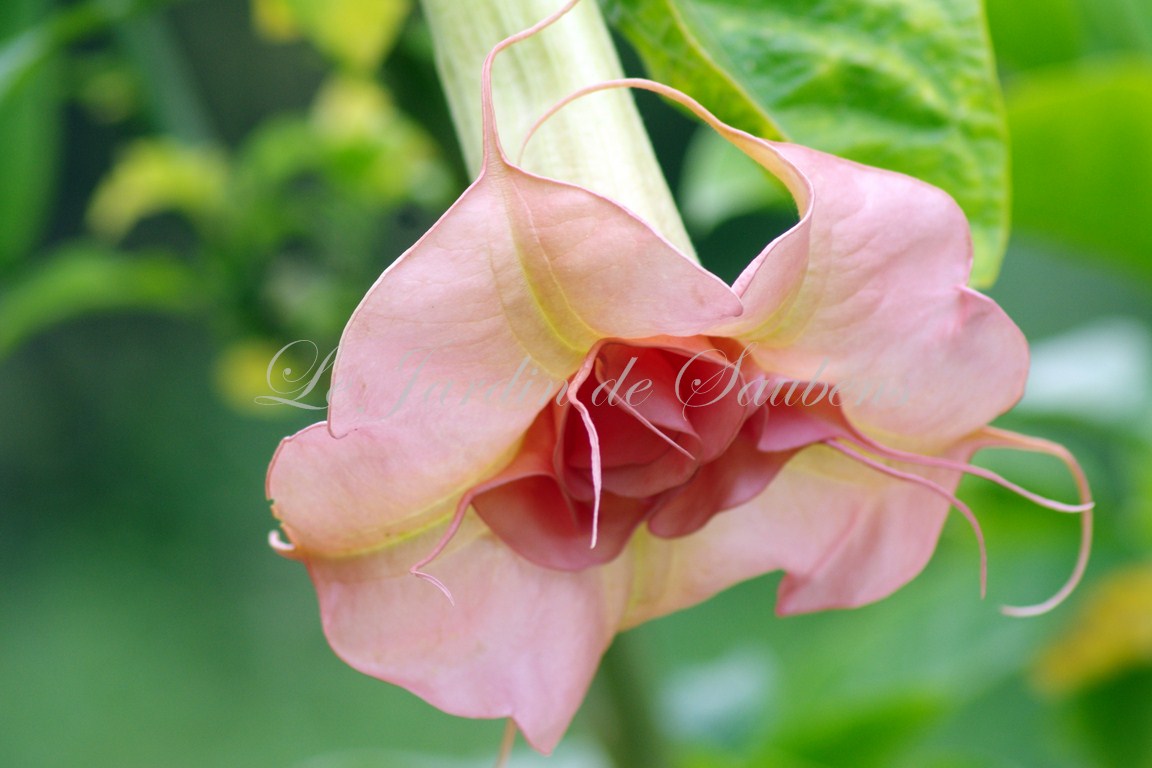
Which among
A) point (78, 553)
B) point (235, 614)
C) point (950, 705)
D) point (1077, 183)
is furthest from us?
point (78, 553)

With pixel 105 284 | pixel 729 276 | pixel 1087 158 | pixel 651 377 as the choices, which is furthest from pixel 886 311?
pixel 729 276

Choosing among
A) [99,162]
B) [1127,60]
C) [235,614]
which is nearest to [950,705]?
[1127,60]

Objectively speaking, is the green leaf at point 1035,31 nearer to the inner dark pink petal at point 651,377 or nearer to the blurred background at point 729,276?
the blurred background at point 729,276

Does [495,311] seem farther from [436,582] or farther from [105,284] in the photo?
[105,284]

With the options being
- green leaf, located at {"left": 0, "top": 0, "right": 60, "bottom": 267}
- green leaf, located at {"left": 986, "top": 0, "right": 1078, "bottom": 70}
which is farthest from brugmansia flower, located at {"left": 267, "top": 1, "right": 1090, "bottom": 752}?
green leaf, located at {"left": 986, "top": 0, "right": 1078, "bottom": 70}

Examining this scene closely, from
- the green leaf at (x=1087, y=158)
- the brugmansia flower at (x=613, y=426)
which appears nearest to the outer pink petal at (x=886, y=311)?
the brugmansia flower at (x=613, y=426)

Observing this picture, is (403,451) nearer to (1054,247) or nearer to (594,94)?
(594,94)

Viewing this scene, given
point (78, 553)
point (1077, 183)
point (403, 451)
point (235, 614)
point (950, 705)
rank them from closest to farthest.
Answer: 1. point (403, 451)
2. point (1077, 183)
3. point (950, 705)
4. point (235, 614)
5. point (78, 553)
